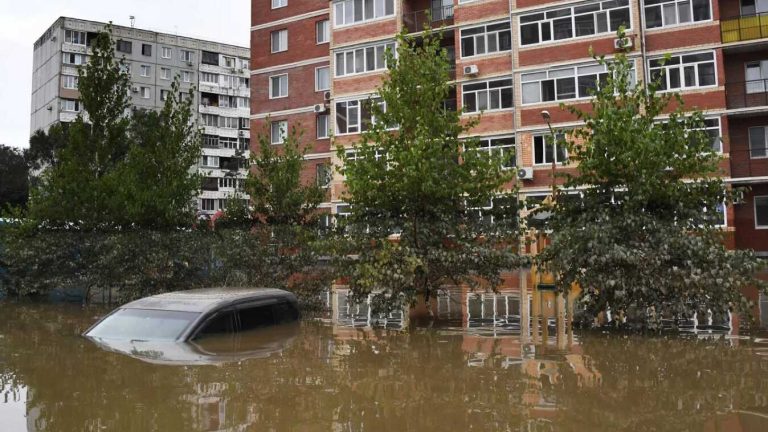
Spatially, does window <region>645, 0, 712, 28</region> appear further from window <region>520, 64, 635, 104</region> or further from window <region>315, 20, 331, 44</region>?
window <region>315, 20, 331, 44</region>

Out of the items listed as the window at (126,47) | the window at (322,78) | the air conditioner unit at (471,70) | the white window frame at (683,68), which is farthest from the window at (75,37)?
the white window frame at (683,68)

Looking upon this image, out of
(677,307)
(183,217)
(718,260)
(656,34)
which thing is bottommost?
(677,307)

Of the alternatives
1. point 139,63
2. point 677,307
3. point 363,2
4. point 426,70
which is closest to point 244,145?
point 139,63

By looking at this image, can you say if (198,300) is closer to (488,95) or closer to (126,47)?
(488,95)

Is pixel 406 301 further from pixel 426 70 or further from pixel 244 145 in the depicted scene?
pixel 244 145

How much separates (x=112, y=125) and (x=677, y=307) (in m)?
15.3

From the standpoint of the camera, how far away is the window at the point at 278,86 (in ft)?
114

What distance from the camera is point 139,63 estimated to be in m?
58.7

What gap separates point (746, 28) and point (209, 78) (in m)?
49.0

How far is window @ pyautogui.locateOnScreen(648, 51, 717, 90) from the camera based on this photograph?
2358 centimetres

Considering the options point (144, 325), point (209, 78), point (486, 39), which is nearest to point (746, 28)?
point (486, 39)

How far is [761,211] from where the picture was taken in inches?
979

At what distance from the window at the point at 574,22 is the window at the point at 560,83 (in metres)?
1.34

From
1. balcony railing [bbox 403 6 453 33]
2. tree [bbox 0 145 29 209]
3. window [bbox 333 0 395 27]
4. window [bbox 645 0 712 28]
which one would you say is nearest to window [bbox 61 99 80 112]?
tree [bbox 0 145 29 209]
